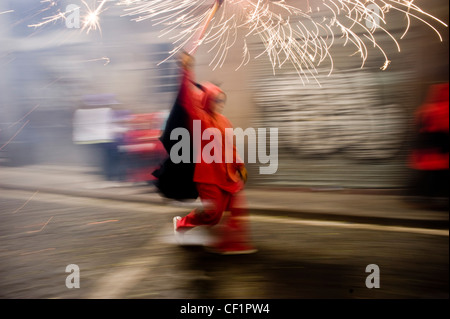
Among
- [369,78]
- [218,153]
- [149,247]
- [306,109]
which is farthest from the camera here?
[306,109]

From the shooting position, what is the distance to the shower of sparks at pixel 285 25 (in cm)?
650

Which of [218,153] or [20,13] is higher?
[20,13]

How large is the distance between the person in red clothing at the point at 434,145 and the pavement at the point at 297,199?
33 cm

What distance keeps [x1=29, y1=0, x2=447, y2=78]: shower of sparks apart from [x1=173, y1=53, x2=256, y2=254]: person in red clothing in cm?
272

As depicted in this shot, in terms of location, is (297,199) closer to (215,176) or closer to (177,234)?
(177,234)

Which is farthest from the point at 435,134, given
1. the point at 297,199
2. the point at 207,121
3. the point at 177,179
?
the point at 177,179

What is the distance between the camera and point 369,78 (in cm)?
679

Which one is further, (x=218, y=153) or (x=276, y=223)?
(x=276, y=223)

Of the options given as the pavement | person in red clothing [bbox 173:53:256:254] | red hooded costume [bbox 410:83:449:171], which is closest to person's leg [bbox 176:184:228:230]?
person in red clothing [bbox 173:53:256:254]

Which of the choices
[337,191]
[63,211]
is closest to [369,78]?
[337,191]

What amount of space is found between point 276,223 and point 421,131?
2320mm

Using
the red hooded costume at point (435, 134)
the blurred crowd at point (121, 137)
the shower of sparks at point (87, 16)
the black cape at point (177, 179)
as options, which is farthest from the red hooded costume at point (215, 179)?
the shower of sparks at point (87, 16)

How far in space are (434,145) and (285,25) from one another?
3.10 meters

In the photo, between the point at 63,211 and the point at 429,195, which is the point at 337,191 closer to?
the point at 429,195
